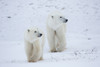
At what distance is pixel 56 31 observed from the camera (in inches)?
374

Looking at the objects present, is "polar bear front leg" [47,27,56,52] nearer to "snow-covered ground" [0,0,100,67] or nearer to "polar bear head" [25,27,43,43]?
"polar bear head" [25,27,43,43]

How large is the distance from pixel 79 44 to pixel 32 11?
6.90 meters

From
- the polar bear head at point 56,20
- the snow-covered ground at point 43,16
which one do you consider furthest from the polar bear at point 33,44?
the snow-covered ground at point 43,16

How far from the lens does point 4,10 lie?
17516mm

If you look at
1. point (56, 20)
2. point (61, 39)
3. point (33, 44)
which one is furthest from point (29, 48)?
point (61, 39)

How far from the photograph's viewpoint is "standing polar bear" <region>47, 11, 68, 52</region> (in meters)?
9.23

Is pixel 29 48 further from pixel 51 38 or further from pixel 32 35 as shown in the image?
pixel 51 38

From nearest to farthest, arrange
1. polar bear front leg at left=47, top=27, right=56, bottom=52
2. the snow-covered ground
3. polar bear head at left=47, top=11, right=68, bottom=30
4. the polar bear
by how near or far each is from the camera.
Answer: the polar bear
polar bear head at left=47, top=11, right=68, bottom=30
polar bear front leg at left=47, top=27, right=56, bottom=52
the snow-covered ground

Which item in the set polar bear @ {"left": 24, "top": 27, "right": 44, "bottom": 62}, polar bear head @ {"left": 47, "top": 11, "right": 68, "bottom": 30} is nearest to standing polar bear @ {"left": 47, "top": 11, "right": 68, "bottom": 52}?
polar bear head @ {"left": 47, "top": 11, "right": 68, "bottom": 30}

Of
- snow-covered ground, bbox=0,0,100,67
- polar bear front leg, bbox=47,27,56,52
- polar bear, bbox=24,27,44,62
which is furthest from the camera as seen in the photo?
snow-covered ground, bbox=0,0,100,67

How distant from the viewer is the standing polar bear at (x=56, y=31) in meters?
9.23

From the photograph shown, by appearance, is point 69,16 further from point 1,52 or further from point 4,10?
point 1,52

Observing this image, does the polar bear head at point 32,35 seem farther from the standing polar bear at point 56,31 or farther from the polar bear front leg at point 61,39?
the polar bear front leg at point 61,39

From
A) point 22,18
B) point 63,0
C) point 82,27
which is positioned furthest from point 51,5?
point 82,27
